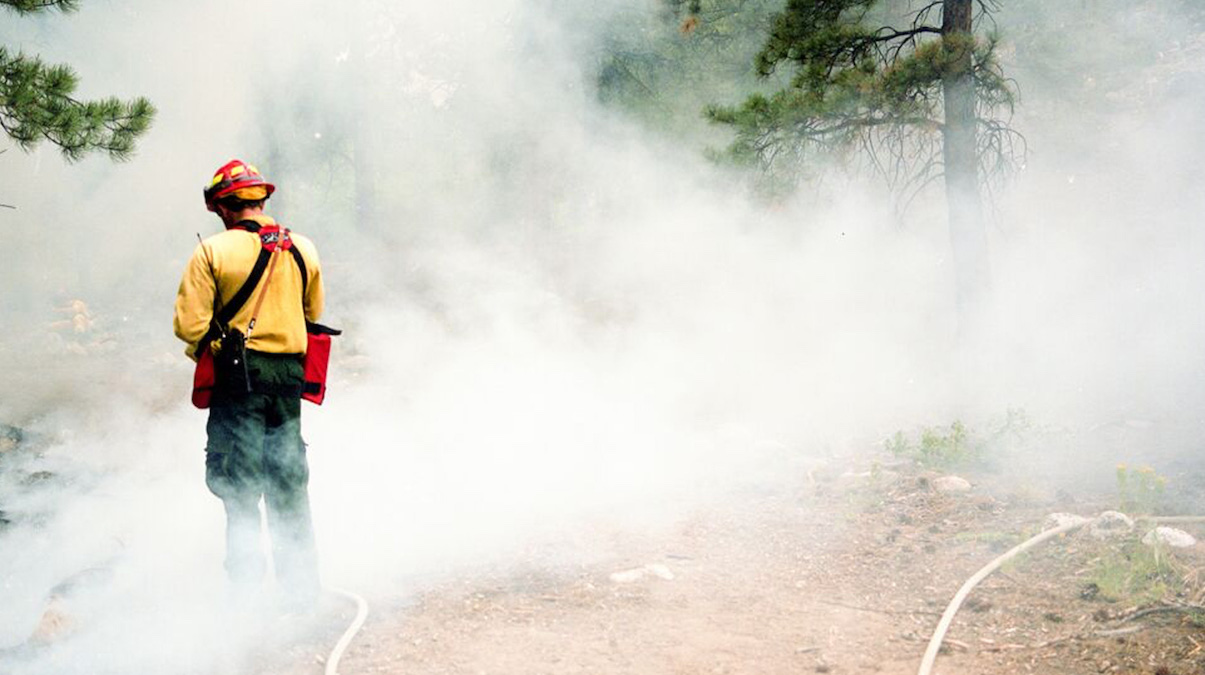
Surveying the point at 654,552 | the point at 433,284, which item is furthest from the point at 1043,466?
the point at 433,284

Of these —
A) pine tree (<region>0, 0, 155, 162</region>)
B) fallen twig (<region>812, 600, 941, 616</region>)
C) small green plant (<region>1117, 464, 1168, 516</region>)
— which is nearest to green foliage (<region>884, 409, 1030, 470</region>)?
small green plant (<region>1117, 464, 1168, 516</region>)

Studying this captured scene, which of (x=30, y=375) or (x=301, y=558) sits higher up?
(x=30, y=375)

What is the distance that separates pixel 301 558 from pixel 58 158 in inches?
456

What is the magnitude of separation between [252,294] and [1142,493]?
4.62 meters

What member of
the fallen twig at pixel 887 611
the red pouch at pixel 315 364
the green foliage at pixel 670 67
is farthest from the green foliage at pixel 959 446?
the green foliage at pixel 670 67

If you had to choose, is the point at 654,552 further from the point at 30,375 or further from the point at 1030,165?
the point at 1030,165

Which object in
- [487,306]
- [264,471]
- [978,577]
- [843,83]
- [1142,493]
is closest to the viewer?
[264,471]

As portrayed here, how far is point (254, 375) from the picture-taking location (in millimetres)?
3812

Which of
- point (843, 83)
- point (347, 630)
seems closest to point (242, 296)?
point (347, 630)

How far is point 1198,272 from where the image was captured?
975 cm

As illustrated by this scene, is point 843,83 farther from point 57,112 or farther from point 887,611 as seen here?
point 57,112

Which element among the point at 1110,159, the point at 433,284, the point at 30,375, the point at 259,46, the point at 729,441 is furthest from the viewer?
the point at 1110,159

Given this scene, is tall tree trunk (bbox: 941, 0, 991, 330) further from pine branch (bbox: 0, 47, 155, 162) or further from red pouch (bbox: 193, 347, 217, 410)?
red pouch (bbox: 193, 347, 217, 410)

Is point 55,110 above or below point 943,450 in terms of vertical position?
above
